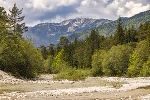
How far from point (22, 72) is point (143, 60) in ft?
116

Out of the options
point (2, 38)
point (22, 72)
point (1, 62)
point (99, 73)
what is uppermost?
point (2, 38)

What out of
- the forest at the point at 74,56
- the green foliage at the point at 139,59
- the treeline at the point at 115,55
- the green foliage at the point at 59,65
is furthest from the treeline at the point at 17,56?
the green foliage at the point at 139,59

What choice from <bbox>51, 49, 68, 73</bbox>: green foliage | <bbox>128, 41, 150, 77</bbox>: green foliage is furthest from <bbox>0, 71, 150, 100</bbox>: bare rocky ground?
<bbox>128, 41, 150, 77</bbox>: green foliage

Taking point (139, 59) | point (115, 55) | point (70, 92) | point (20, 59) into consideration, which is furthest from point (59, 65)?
point (70, 92)

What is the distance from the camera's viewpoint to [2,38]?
101 feet

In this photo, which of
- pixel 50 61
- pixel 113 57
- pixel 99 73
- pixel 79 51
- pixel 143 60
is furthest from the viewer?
pixel 79 51

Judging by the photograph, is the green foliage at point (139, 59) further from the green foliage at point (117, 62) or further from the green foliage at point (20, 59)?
the green foliage at point (20, 59)

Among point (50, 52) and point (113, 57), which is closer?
point (113, 57)

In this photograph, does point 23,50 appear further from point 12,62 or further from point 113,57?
point 113,57

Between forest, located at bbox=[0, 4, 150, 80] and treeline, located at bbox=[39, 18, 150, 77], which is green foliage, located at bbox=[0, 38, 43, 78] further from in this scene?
treeline, located at bbox=[39, 18, 150, 77]

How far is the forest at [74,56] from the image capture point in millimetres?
30734

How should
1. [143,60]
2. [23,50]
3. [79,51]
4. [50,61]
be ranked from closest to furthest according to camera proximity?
[23,50] → [143,60] → [50,61] → [79,51]

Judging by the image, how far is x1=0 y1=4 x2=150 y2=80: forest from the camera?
30734 mm

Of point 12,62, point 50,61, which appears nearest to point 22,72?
point 12,62
